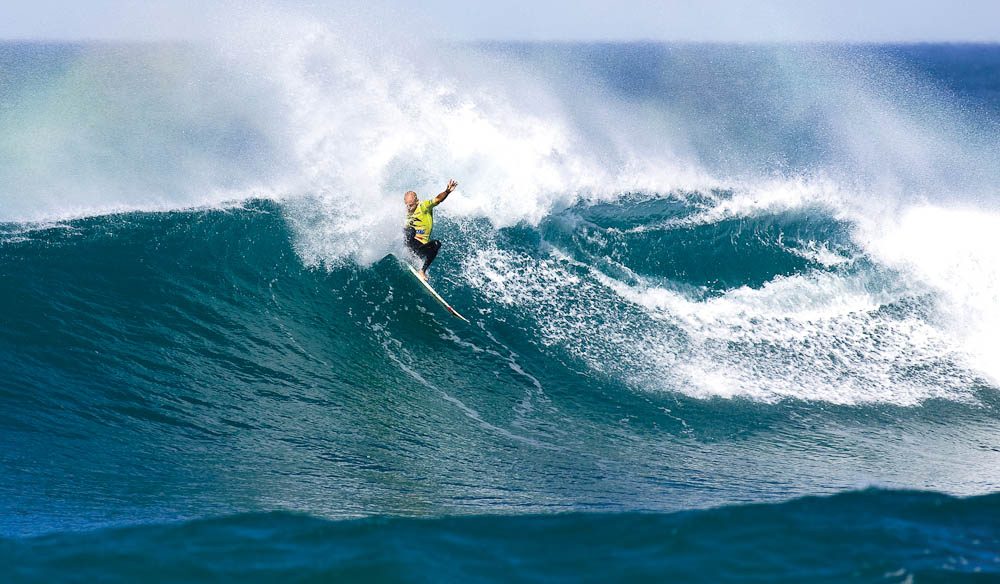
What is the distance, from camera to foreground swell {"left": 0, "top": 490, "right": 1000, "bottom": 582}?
508 cm

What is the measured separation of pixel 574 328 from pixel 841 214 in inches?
239

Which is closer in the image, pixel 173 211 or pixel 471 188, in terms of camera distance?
pixel 173 211

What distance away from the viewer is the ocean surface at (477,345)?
18.5ft

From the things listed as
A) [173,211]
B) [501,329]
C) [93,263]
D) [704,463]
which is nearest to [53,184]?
[173,211]

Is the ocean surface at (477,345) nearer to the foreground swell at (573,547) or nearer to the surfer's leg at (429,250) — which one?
the foreground swell at (573,547)

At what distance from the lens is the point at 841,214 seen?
46.5 ft

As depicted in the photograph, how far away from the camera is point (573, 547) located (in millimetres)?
5445

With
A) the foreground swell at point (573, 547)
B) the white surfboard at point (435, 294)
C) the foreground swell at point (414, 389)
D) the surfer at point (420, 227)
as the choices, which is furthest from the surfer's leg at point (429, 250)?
the foreground swell at point (573, 547)

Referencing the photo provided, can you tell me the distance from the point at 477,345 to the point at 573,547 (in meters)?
5.67

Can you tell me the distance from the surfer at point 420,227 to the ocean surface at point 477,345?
0.68 metres

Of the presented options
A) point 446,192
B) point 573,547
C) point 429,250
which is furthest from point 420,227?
point 573,547

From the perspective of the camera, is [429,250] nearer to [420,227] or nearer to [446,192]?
[420,227]

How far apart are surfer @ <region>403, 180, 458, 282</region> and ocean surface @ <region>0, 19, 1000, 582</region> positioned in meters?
0.68

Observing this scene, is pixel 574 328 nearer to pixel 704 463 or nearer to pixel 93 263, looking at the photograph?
pixel 704 463
